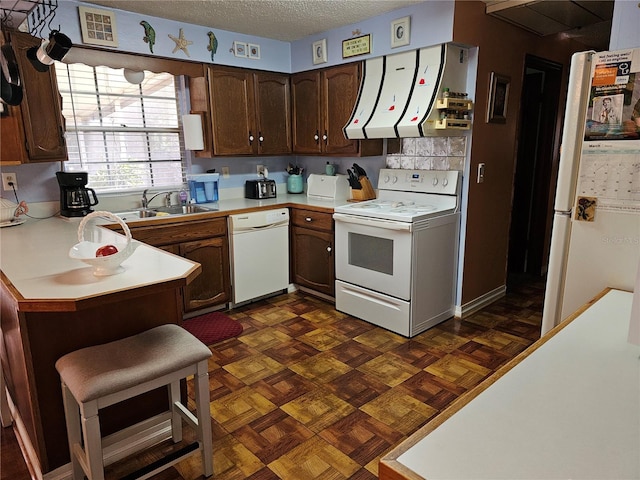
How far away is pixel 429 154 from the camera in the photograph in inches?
136

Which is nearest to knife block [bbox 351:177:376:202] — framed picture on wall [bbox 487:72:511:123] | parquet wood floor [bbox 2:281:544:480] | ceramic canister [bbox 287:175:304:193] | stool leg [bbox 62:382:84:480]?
ceramic canister [bbox 287:175:304:193]

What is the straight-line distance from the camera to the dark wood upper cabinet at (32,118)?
2488 mm

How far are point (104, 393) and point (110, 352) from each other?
244 mm

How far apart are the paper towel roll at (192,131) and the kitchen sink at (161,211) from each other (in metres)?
0.51

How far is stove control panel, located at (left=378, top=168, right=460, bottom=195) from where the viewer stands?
3.26 meters

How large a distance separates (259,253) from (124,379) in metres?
2.25

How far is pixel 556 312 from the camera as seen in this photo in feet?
5.99

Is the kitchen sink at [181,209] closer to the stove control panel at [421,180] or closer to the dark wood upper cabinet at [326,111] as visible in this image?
the dark wood upper cabinet at [326,111]

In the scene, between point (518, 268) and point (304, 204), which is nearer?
point (304, 204)

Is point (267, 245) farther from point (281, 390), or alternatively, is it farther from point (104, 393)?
point (104, 393)

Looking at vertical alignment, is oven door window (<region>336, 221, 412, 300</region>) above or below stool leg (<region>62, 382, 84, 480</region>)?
above

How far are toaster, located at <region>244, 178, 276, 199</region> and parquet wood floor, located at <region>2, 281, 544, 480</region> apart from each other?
106 centimetres

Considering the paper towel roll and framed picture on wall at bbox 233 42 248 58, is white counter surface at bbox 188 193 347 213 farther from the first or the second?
framed picture on wall at bbox 233 42 248 58

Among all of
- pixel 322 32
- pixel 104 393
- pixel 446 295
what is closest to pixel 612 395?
pixel 104 393
